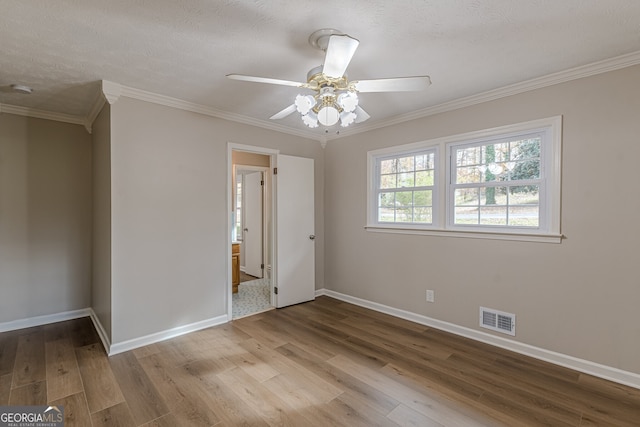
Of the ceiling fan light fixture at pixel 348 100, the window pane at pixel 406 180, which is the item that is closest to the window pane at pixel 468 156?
the window pane at pixel 406 180

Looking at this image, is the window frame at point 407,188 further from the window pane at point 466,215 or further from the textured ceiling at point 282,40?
the textured ceiling at point 282,40

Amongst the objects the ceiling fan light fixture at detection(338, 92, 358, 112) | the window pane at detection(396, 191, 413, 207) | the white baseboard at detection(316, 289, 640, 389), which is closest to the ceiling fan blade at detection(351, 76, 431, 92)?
the ceiling fan light fixture at detection(338, 92, 358, 112)

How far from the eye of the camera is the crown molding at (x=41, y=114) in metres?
3.23

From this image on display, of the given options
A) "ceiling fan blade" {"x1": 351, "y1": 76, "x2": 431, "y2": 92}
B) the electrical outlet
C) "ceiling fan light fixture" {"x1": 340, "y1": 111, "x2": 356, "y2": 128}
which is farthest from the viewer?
the electrical outlet

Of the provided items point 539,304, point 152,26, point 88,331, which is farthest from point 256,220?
point 539,304

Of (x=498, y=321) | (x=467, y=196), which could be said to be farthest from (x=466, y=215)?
(x=498, y=321)

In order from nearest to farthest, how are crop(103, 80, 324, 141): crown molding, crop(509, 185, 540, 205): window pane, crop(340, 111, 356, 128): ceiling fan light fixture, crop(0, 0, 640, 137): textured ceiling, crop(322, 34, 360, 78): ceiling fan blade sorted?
1. crop(322, 34, 360, 78): ceiling fan blade
2. crop(0, 0, 640, 137): textured ceiling
3. crop(340, 111, 356, 128): ceiling fan light fixture
4. crop(509, 185, 540, 205): window pane
5. crop(103, 80, 324, 141): crown molding

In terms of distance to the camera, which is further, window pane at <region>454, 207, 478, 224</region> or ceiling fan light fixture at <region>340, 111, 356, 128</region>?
window pane at <region>454, 207, 478, 224</region>

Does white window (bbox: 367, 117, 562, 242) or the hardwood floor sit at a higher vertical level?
white window (bbox: 367, 117, 562, 242)

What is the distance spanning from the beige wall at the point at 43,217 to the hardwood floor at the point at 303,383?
0.48 metres

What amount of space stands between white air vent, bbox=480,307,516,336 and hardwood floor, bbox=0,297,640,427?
0.20 meters

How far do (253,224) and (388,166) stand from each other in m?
3.08

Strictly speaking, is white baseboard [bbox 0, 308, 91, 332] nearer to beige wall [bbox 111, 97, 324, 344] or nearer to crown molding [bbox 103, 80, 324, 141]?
beige wall [bbox 111, 97, 324, 344]

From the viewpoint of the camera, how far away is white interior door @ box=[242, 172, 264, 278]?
5711mm
